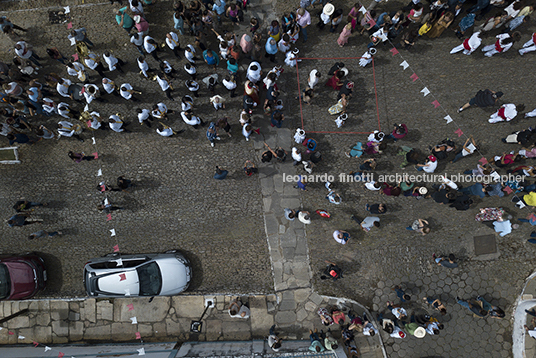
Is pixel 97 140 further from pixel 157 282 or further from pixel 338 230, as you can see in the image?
pixel 338 230

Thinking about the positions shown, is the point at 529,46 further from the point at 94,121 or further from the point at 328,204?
the point at 94,121

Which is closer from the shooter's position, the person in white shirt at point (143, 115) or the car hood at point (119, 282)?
the car hood at point (119, 282)

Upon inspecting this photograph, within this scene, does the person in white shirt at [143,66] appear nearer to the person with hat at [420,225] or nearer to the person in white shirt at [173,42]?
the person in white shirt at [173,42]

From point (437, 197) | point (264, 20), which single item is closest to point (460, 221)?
point (437, 197)

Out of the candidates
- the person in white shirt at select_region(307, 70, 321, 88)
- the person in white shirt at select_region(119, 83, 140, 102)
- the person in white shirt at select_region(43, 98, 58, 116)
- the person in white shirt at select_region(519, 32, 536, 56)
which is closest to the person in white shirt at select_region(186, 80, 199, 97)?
the person in white shirt at select_region(119, 83, 140, 102)

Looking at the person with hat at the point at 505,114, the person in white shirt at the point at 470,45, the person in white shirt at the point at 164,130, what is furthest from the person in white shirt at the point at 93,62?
the person with hat at the point at 505,114

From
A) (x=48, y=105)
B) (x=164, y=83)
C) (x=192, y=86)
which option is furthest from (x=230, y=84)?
(x=48, y=105)

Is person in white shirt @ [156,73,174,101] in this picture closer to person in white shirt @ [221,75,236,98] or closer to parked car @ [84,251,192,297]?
person in white shirt @ [221,75,236,98]
